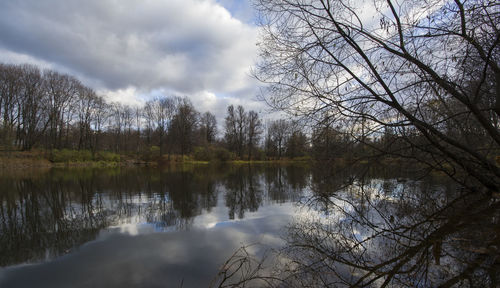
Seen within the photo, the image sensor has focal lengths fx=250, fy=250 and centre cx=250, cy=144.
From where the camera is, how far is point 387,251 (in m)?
4.23

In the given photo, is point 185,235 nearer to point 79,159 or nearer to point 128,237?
point 128,237

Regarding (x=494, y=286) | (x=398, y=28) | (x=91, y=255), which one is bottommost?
(x=91, y=255)

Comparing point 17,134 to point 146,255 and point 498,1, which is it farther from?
point 498,1

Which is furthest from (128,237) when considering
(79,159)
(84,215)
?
(79,159)

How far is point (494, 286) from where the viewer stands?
2.94 metres

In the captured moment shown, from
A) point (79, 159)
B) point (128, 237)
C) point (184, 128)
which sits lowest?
point (128, 237)

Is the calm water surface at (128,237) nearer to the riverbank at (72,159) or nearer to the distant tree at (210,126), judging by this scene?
the riverbank at (72,159)

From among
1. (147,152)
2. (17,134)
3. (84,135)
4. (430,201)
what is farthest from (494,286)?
(84,135)

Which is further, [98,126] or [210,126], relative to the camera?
[210,126]

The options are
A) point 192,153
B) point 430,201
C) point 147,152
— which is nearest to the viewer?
point 430,201

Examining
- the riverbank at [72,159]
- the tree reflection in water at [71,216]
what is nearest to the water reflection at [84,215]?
the tree reflection in water at [71,216]

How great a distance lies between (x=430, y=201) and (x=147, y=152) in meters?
44.5

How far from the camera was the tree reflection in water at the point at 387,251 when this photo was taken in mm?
3320

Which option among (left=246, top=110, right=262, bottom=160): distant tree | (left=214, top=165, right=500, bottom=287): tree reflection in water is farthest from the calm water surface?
(left=246, top=110, right=262, bottom=160): distant tree
